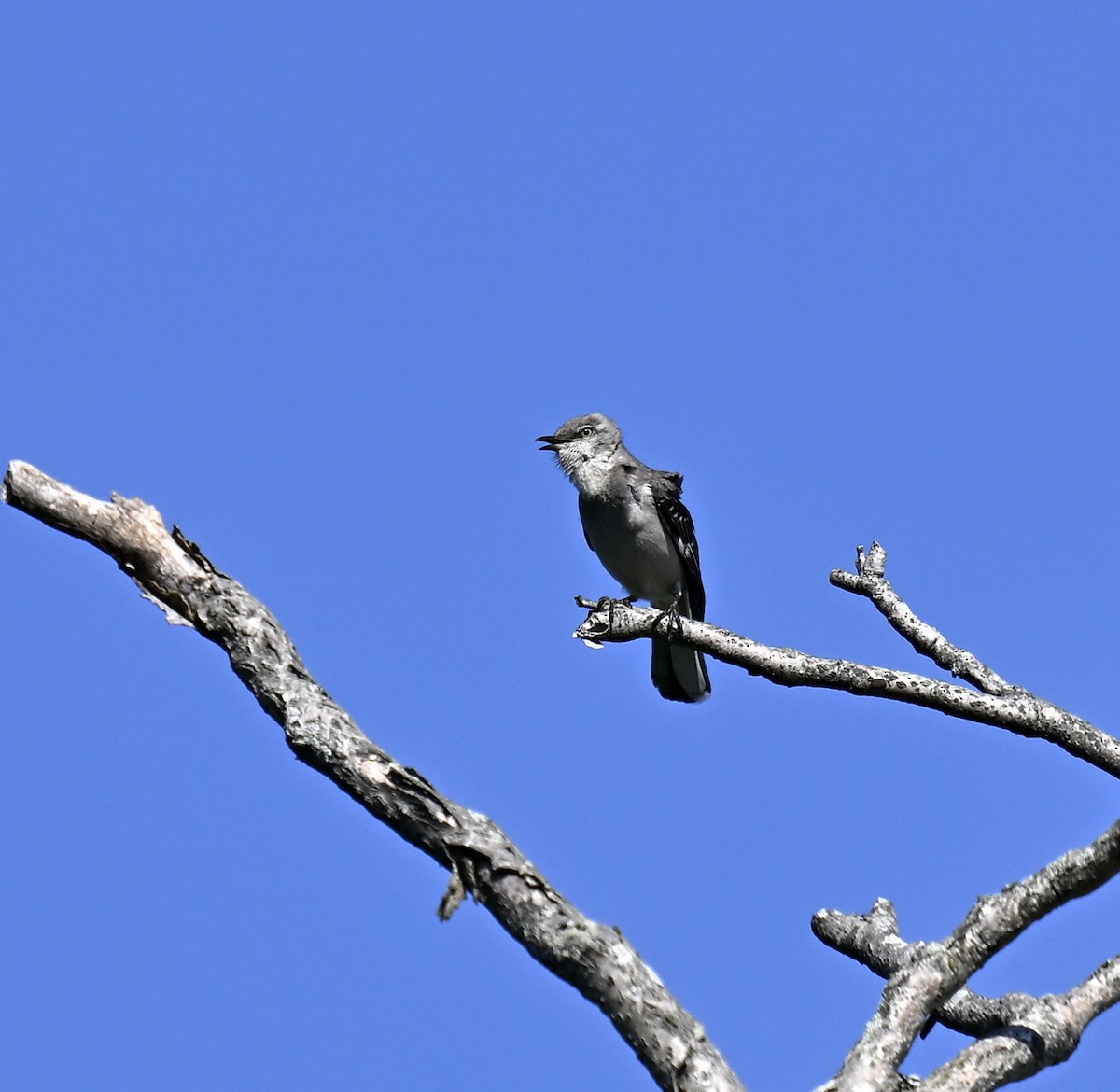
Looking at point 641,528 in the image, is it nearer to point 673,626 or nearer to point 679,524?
point 679,524

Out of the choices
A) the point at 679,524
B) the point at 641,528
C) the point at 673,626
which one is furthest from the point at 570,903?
the point at 679,524

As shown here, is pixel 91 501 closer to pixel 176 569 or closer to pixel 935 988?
pixel 176 569

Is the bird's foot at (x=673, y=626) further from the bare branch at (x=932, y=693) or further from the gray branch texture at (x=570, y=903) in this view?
the gray branch texture at (x=570, y=903)

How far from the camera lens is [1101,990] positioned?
5.48m

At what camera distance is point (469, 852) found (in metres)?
5.10

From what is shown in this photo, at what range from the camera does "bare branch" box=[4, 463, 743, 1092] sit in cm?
495

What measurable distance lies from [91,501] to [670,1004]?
3.49m

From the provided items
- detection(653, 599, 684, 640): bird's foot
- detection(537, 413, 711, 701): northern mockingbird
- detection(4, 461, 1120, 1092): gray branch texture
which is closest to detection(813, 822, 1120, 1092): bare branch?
detection(4, 461, 1120, 1092): gray branch texture

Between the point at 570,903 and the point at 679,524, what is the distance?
25.3 ft

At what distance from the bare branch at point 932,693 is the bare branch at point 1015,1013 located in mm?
1592

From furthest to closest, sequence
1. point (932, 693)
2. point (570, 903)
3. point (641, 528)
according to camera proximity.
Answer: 1. point (641, 528)
2. point (932, 693)
3. point (570, 903)

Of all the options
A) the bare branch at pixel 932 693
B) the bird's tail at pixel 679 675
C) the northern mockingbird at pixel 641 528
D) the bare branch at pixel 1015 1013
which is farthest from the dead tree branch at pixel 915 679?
the bird's tail at pixel 679 675

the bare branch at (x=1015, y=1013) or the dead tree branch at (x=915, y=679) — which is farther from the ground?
the dead tree branch at (x=915, y=679)

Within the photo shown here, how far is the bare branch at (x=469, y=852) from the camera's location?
4949 mm
